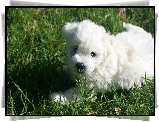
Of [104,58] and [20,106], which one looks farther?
[20,106]

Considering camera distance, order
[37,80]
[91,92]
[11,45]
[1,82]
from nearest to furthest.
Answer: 1. [1,82]
2. [91,92]
3. [37,80]
4. [11,45]

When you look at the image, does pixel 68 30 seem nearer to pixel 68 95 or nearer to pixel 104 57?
pixel 104 57

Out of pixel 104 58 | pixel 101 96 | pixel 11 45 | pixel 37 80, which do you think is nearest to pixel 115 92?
pixel 101 96

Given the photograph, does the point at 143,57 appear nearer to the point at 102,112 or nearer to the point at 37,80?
the point at 102,112

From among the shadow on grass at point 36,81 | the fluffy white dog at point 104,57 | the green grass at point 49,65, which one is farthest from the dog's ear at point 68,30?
the shadow on grass at point 36,81

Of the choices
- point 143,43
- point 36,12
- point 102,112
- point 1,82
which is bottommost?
point 102,112

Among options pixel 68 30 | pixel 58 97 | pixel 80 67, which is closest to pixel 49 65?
pixel 58 97

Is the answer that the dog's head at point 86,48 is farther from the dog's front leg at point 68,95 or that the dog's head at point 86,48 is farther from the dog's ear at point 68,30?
the dog's front leg at point 68,95

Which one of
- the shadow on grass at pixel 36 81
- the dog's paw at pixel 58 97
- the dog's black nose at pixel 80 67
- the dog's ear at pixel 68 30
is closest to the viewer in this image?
the dog's black nose at pixel 80 67
